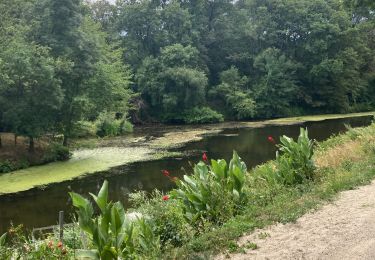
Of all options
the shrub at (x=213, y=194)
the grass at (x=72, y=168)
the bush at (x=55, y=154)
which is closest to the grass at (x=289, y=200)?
the shrub at (x=213, y=194)

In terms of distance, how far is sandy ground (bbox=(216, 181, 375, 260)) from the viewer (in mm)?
5668

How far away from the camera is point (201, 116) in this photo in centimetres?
4409

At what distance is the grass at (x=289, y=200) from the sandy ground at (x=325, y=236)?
0.56 ft

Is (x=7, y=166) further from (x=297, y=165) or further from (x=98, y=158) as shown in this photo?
(x=297, y=165)

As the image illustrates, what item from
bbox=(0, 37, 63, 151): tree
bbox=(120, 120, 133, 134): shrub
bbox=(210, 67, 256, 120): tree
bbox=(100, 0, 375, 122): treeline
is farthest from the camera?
bbox=(210, 67, 256, 120): tree

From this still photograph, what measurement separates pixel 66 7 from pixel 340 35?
36317mm

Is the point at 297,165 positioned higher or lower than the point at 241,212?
higher

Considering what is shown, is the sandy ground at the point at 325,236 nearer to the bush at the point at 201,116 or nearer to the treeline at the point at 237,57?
the treeline at the point at 237,57

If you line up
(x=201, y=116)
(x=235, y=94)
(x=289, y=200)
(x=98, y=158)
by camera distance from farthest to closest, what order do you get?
1. (x=235, y=94)
2. (x=201, y=116)
3. (x=98, y=158)
4. (x=289, y=200)

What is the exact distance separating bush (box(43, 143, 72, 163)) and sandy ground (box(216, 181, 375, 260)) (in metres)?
17.4

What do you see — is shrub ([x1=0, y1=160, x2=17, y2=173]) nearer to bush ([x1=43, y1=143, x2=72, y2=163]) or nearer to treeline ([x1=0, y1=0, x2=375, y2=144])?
bush ([x1=43, y1=143, x2=72, y2=163])

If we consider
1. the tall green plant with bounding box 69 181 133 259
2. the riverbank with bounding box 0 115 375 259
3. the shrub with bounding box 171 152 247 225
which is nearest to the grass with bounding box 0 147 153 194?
the riverbank with bounding box 0 115 375 259

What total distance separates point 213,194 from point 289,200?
5.02 ft

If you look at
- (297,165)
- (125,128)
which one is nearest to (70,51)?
(125,128)
